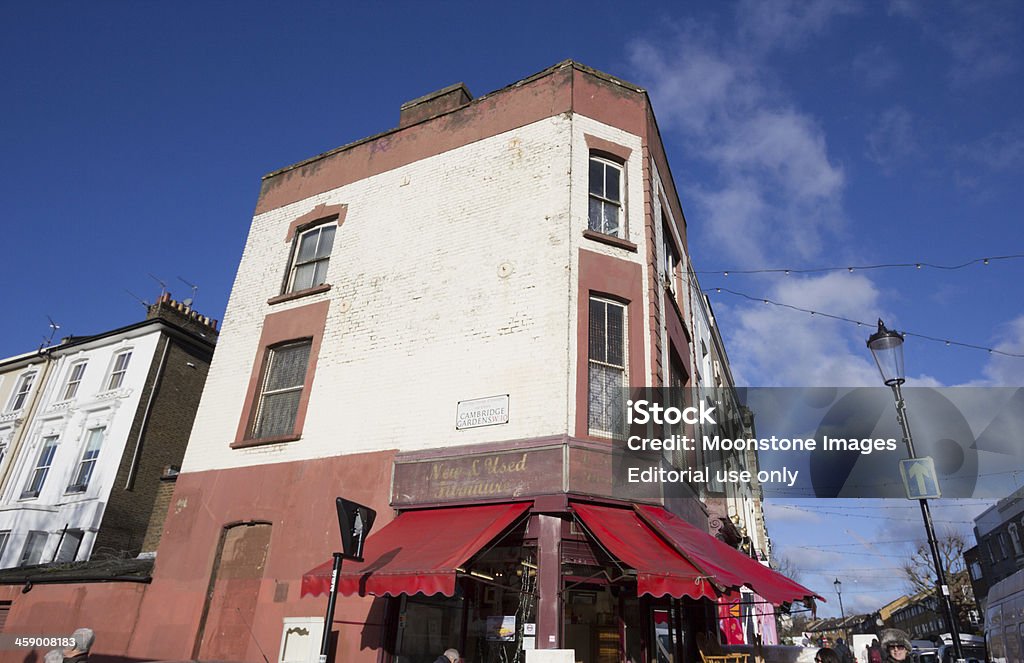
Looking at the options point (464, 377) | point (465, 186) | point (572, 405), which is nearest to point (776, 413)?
point (572, 405)

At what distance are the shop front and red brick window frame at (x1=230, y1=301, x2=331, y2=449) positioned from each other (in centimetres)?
320

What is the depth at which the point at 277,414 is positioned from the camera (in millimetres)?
13250

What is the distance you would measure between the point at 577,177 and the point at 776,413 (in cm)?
549

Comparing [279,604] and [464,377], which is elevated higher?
[464,377]

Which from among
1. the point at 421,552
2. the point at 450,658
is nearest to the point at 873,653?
the point at 450,658

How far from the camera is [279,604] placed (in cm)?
1101

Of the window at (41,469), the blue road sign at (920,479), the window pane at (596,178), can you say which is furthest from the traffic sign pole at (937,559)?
the window at (41,469)

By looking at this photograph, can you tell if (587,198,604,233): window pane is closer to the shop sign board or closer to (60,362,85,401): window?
the shop sign board

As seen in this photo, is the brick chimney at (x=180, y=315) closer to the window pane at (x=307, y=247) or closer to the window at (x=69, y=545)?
the window at (x=69, y=545)

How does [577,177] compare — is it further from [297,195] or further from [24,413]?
[24,413]

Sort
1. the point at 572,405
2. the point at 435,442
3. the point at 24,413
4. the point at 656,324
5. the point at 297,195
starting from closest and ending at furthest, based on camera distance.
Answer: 1. the point at 572,405
2. the point at 435,442
3. the point at 656,324
4. the point at 297,195
5. the point at 24,413

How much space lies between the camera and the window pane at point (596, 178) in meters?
12.5

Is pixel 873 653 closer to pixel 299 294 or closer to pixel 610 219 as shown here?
pixel 610 219

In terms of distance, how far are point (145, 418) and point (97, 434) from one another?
6.72 ft
